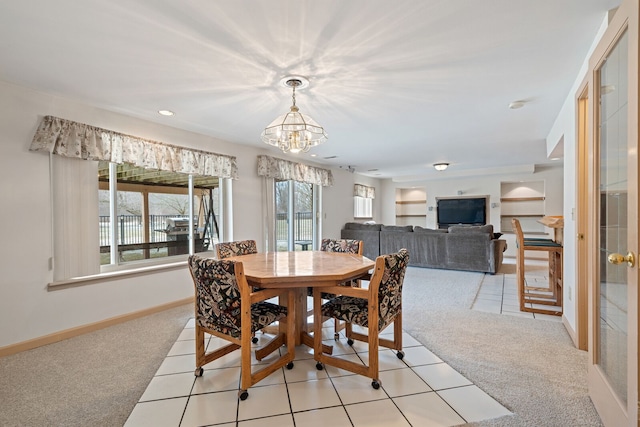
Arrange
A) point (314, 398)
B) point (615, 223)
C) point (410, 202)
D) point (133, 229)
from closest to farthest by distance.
A: point (615, 223), point (314, 398), point (133, 229), point (410, 202)

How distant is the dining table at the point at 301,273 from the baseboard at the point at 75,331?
1510mm

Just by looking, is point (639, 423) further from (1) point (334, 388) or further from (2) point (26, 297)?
(2) point (26, 297)

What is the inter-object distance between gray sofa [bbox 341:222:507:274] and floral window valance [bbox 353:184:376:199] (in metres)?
1.29

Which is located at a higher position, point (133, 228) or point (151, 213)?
point (151, 213)

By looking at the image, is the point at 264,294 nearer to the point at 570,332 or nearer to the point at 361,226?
the point at 570,332

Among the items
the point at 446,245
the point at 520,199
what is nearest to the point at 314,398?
the point at 446,245

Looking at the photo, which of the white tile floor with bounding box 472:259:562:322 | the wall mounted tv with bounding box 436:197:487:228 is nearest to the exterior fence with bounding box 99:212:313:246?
the white tile floor with bounding box 472:259:562:322

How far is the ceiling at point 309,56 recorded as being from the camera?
62.2 inches

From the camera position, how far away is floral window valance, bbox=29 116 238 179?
2.62 m

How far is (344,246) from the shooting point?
10.8ft

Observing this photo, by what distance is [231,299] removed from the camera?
1802 mm

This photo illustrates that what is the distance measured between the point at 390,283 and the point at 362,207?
641cm

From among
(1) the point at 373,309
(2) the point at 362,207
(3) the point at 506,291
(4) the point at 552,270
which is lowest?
(3) the point at 506,291

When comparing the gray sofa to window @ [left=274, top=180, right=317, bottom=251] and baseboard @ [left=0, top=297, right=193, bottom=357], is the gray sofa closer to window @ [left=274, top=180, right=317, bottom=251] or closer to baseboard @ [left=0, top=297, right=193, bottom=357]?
window @ [left=274, top=180, right=317, bottom=251]
